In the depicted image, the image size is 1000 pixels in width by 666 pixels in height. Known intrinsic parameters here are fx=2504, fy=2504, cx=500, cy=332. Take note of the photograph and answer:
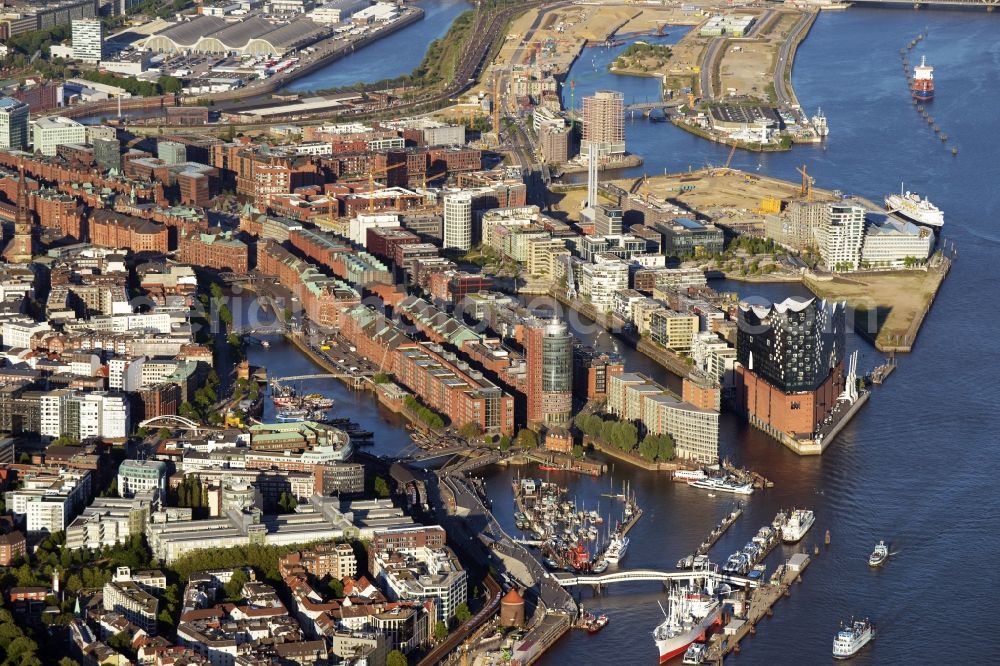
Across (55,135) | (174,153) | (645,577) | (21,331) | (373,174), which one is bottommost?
(645,577)

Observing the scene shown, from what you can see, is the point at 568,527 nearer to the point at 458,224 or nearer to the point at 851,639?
the point at 851,639

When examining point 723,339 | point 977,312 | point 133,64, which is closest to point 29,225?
point 723,339

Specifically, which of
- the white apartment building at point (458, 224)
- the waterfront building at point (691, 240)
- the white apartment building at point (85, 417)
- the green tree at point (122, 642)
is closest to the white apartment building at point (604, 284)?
the waterfront building at point (691, 240)

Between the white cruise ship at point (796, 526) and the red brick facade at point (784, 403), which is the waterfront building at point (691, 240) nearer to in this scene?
the red brick facade at point (784, 403)

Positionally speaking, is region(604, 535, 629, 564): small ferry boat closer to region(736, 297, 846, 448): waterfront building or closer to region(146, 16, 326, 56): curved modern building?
region(736, 297, 846, 448): waterfront building

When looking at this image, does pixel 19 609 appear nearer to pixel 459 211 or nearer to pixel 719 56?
pixel 459 211

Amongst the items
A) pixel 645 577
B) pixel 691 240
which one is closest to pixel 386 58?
pixel 691 240
